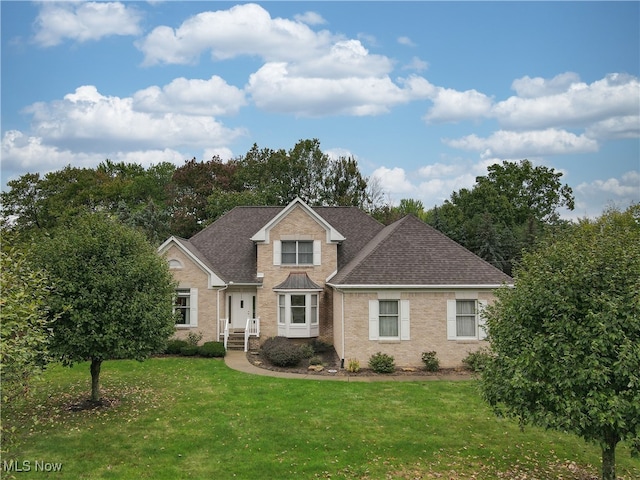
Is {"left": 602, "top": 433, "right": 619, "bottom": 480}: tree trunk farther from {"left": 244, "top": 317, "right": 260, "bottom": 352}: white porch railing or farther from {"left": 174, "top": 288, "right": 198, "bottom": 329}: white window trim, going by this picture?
{"left": 174, "top": 288, "right": 198, "bottom": 329}: white window trim

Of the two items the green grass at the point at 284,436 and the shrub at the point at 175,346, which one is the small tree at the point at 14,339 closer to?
the green grass at the point at 284,436

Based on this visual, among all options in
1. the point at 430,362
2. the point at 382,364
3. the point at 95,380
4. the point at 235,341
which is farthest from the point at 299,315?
the point at 95,380

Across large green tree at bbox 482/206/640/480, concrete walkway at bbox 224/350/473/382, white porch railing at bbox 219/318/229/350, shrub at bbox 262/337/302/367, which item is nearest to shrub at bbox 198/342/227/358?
white porch railing at bbox 219/318/229/350

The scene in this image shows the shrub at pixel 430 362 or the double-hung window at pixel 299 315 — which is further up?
the double-hung window at pixel 299 315

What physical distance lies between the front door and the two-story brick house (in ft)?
0.19

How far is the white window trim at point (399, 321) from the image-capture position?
20.2m

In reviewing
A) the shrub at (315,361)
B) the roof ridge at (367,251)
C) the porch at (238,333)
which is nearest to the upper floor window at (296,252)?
the roof ridge at (367,251)

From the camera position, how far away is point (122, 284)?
1402 centimetres

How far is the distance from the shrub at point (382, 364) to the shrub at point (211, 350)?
7463mm

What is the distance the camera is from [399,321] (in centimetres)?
2022

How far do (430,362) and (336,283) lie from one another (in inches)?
207

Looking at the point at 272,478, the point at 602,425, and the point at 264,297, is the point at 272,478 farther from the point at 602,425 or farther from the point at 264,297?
the point at 264,297

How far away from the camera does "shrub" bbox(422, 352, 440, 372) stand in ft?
64.8

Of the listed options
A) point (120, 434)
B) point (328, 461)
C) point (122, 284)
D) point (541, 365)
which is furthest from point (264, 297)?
point (541, 365)
